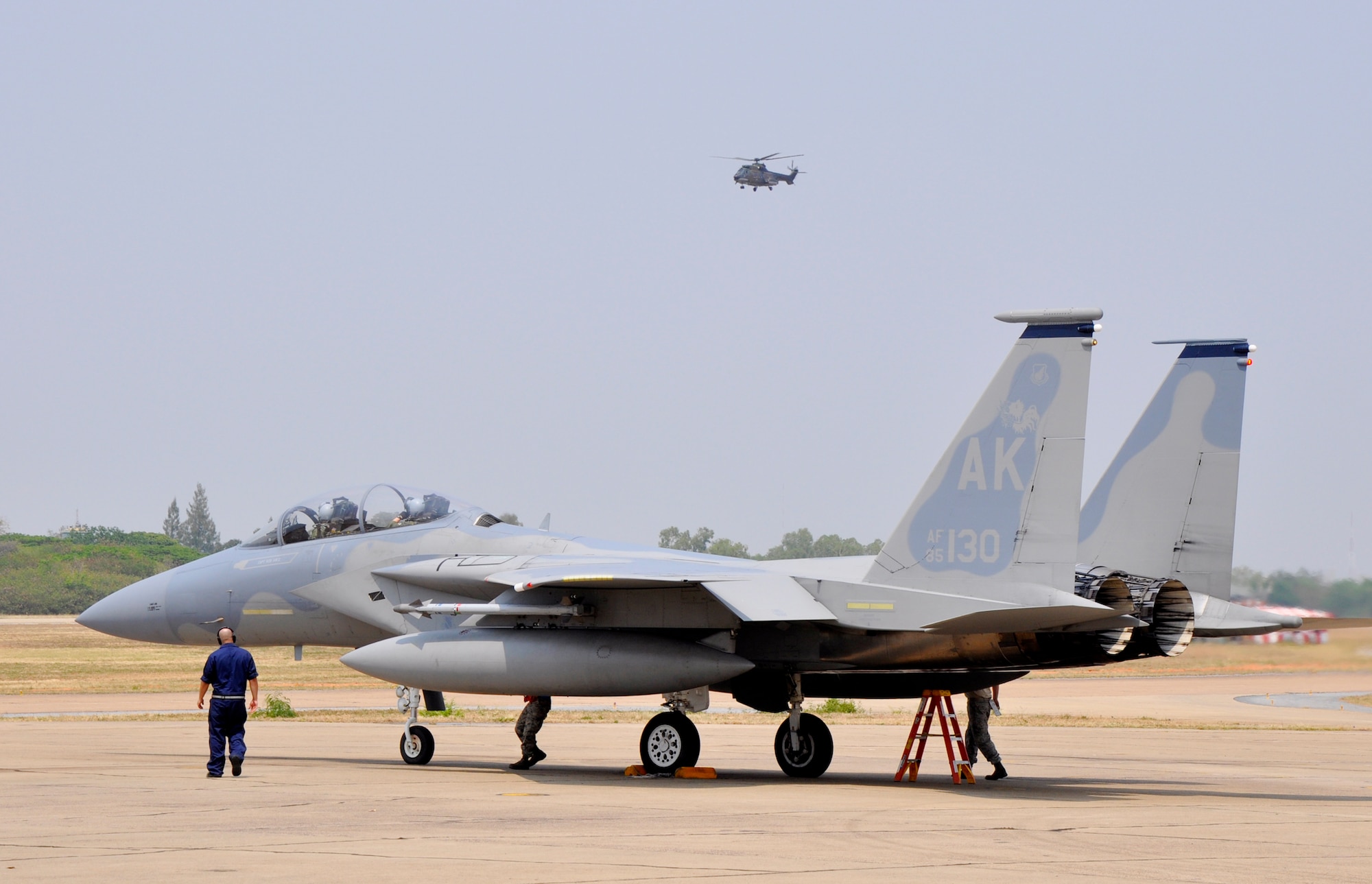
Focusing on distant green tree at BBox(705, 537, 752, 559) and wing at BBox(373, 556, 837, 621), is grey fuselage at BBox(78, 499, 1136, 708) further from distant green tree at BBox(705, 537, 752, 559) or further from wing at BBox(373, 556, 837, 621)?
distant green tree at BBox(705, 537, 752, 559)

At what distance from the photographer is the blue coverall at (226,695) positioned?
45.6 feet

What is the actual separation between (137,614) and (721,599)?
8144 mm

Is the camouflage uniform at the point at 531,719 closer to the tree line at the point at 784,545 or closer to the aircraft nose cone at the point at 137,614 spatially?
the aircraft nose cone at the point at 137,614

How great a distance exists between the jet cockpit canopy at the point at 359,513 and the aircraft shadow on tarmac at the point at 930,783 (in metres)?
2.71

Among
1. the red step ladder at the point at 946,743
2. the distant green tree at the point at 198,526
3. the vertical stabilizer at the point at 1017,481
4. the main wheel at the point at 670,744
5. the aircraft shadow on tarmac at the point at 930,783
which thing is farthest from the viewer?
the distant green tree at the point at 198,526

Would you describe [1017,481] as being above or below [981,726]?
above

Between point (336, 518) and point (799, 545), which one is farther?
point (799, 545)

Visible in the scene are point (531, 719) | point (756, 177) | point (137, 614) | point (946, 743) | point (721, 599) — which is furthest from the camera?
point (756, 177)

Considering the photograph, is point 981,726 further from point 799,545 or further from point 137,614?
point 799,545

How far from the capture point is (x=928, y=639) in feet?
45.6

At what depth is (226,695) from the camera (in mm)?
13984

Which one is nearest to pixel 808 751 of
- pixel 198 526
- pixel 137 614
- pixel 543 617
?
pixel 543 617

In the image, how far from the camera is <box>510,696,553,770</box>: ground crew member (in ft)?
51.6

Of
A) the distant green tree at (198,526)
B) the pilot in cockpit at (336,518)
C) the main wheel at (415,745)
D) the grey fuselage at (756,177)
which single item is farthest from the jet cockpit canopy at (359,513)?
the distant green tree at (198,526)
